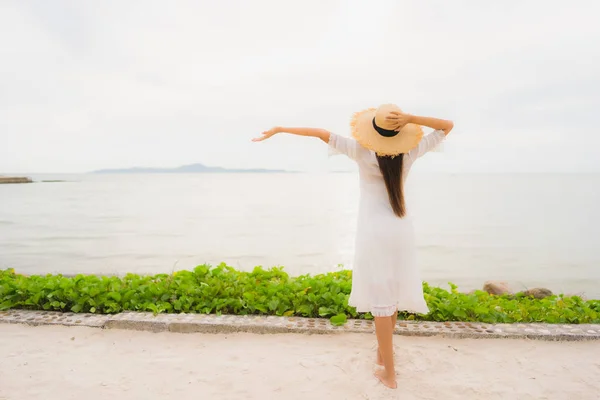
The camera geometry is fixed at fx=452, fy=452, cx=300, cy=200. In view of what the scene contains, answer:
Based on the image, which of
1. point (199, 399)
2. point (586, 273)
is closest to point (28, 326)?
point (199, 399)

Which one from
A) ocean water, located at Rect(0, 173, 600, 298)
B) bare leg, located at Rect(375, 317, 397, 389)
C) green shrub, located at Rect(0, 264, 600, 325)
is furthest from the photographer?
ocean water, located at Rect(0, 173, 600, 298)

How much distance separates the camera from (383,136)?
3635mm

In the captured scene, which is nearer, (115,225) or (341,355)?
(341,355)

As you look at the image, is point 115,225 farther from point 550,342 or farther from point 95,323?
point 550,342

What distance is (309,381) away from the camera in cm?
404

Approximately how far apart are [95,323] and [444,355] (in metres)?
3.93

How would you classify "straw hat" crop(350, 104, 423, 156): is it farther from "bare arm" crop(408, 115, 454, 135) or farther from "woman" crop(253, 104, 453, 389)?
"bare arm" crop(408, 115, 454, 135)

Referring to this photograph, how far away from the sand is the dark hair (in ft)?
5.29

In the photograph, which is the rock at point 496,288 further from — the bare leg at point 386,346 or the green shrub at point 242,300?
the bare leg at point 386,346

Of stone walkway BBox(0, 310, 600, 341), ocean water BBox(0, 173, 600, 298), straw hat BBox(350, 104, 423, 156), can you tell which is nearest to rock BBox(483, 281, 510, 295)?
ocean water BBox(0, 173, 600, 298)

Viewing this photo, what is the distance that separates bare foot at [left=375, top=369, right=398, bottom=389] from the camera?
3912 millimetres

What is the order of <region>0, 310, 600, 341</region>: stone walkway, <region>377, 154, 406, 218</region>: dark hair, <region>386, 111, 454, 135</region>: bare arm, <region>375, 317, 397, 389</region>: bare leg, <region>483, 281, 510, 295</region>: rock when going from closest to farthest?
<region>386, 111, 454, 135</region>: bare arm
<region>377, 154, 406, 218</region>: dark hair
<region>375, 317, 397, 389</region>: bare leg
<region>0, 310, 600, 341</region>: stone walkway
<region>483, 281, 510, 295</region>: rock

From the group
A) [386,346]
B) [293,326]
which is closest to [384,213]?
[386,346]

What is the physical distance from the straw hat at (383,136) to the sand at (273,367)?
207 centimetres
